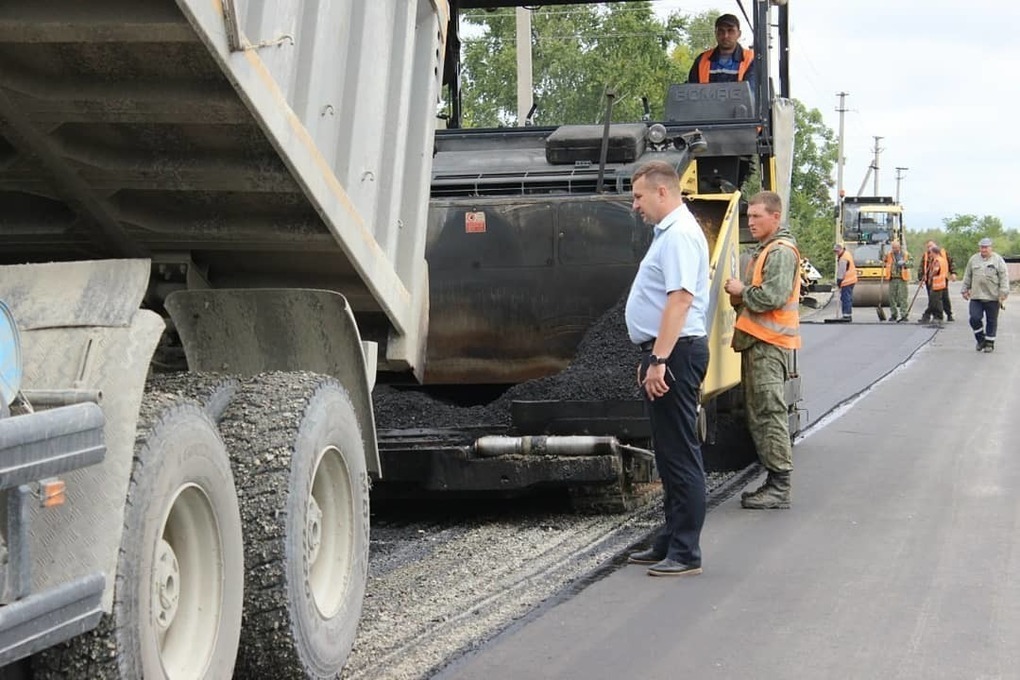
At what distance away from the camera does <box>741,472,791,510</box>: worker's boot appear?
27.5 ft

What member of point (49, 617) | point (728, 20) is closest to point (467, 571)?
point (49, 617)

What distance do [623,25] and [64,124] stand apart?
17699mm

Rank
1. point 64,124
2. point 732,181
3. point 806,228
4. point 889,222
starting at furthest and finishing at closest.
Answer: point 806,228
point 889,222
point 732,181
point 64,124

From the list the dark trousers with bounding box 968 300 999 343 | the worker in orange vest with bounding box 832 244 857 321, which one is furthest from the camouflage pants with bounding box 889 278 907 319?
the dark trousers with bounding box 968 300 999 343

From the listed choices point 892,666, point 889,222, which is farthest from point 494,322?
point 889,222

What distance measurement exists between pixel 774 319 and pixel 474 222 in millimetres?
1780

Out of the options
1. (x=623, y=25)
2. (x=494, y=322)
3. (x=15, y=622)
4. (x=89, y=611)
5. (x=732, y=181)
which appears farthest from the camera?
(x=623, y=25)

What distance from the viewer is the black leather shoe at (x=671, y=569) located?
21.7 feet

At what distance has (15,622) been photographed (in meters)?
3.18

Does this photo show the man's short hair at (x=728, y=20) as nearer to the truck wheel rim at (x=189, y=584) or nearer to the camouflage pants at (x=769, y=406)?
the camouflage pants at (x=769, y=406)

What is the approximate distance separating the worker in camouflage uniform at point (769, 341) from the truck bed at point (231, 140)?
2.81m

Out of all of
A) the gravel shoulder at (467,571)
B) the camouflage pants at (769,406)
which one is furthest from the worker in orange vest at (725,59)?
the gravel shoulder at (467,571)

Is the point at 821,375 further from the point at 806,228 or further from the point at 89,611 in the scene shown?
the point at 806,228

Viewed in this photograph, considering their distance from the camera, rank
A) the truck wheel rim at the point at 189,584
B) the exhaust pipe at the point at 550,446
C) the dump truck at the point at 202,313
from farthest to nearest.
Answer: the exhaust pipe at the point at 550,446
the truck wheel rim at the point at 189,584
the dump truck at the point at 202,313
